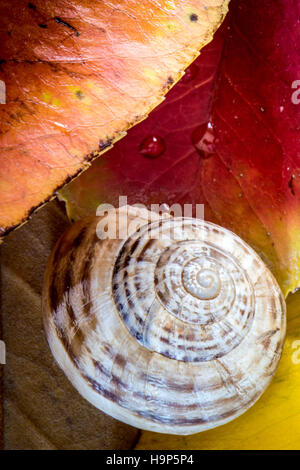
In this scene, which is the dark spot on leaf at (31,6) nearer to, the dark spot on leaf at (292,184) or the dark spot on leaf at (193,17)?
the dark spot on leaf at (193,17)

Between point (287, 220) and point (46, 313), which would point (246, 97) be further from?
point (46, 313)

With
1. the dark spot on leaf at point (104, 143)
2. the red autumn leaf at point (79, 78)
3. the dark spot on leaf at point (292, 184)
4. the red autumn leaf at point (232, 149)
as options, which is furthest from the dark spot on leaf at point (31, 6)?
the dark spot on leaf at point (292, 184)

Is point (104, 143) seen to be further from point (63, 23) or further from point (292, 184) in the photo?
point (292, 184)

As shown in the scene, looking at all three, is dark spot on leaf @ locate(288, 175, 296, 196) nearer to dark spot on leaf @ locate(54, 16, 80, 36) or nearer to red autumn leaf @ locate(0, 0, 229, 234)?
red autumn leaf @ locate(0, 0, 229, 234)

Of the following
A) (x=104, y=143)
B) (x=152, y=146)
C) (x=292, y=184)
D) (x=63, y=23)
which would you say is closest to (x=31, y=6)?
(x=63, y=23)

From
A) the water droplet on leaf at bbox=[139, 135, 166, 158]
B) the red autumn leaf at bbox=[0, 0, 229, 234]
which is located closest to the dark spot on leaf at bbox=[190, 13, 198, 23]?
the red autumn leaf at bbox=[0, 0, 229, 234]
